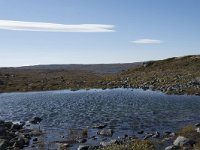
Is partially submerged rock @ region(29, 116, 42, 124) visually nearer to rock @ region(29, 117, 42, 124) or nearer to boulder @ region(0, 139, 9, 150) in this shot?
rock @ region(29, 117, 42, 124)

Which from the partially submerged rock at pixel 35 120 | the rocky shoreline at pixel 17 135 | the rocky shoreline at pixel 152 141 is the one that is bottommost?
the partially submerged rock at pixel 35 120

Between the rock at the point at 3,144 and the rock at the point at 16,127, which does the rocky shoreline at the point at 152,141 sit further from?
the rock at the point at 16,127

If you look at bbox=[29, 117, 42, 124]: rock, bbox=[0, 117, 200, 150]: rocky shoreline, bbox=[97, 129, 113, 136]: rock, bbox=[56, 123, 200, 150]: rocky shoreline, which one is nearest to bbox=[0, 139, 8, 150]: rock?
bbox=[0, 117, 200, 150]: rocky shoreline

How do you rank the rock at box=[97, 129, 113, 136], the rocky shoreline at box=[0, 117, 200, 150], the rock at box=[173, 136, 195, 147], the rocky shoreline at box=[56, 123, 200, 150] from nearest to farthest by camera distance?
the rocky shoreline at box=[56, 123, 200, 150] < the rock at box=[173, 136, 195, 147] < the rocky shoreline at box=[0, 117, 200, 150] < the rock at box=[97, 129, 113, 136]

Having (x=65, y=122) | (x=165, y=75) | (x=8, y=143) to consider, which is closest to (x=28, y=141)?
(x=8, y=143)

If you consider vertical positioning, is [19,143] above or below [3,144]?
below

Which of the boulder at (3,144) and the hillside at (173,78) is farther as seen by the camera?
the hillside at (173,78)

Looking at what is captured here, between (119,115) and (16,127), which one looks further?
(119,115)

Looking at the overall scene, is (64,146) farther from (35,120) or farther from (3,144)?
(35,120)

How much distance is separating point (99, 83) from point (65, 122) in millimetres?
69934

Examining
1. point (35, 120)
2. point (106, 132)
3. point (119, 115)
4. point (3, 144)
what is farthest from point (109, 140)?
point (35, 120)

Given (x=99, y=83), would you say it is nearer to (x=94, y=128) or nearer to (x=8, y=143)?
(x=94, y=128)

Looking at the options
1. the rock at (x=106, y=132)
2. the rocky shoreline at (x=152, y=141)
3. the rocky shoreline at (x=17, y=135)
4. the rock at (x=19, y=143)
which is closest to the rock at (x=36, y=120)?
the rocky shoreline at (x=17, y=135)

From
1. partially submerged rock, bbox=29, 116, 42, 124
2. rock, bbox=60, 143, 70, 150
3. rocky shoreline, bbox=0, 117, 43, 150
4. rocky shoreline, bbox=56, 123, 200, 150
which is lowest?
partially submerged rock, bbox=29, 116, 42, 124
